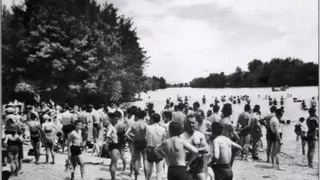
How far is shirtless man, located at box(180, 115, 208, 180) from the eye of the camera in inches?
206

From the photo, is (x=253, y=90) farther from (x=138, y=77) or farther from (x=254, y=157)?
(x=254, y=157)

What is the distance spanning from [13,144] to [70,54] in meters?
13.3

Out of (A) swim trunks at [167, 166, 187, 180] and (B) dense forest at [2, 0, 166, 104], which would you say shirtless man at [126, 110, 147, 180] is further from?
(B) dense forest at [2, 0, 166, 104]

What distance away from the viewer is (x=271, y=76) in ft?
120

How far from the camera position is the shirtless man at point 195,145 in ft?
17.1

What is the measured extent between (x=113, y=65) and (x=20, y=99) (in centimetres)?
615

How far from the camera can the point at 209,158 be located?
19.1 feet

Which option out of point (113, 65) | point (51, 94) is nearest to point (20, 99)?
point (51, 94)

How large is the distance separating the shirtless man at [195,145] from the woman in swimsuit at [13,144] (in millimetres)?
4378

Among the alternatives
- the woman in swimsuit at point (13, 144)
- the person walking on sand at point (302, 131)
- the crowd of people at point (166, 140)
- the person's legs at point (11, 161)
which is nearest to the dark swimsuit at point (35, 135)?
the crowd of people at point (166, 140)

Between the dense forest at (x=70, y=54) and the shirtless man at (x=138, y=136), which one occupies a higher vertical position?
the dense forest at (x=70, y=54)

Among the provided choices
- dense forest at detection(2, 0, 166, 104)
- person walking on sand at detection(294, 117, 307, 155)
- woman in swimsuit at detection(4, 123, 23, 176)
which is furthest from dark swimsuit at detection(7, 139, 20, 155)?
dense forest at detection(2, 0, 166, 104)

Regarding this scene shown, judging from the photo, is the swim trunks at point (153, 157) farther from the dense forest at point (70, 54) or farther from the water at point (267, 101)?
the dense forest at point (70, 54)

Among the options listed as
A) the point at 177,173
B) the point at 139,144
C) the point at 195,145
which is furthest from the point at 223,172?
the point at 139,144
